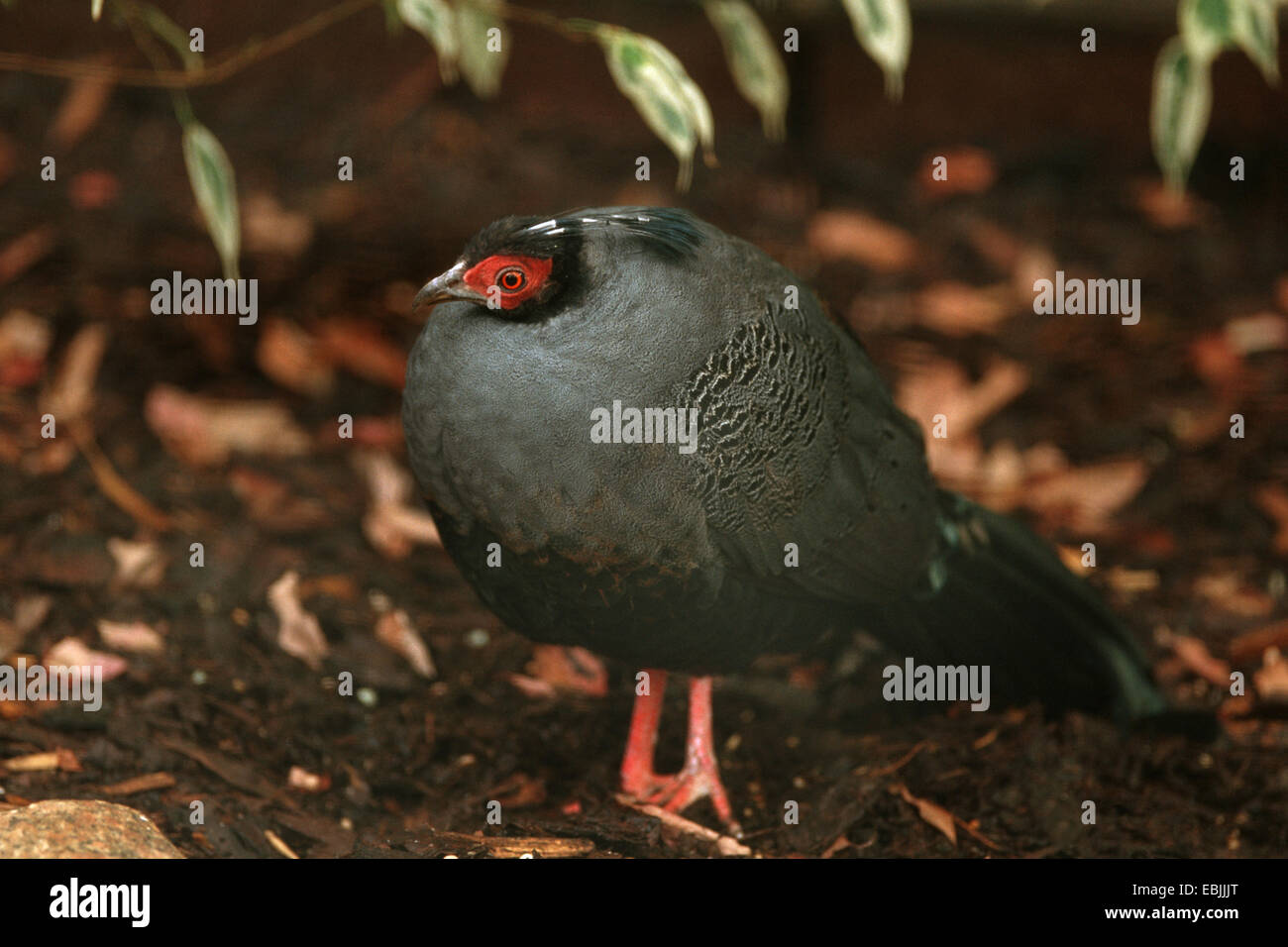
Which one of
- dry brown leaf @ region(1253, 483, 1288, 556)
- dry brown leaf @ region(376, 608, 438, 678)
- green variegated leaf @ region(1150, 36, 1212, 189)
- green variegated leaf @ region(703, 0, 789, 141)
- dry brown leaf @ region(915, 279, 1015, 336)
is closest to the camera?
green variegated leaf @ region(1150, 36, 1212, 189)

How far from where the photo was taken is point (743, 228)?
6.52m

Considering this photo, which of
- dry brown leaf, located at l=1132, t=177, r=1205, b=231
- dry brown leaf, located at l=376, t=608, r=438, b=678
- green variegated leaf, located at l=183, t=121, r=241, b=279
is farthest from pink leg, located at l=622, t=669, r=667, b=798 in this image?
dry brown leaf, located at l=1132, t=177, r=1205, b=231

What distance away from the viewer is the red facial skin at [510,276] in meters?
3.05

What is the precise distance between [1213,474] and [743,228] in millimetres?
2364

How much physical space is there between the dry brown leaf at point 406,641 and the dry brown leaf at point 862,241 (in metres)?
3.10

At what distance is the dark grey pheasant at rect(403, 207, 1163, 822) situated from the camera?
305cm

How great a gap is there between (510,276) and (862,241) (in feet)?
12.6

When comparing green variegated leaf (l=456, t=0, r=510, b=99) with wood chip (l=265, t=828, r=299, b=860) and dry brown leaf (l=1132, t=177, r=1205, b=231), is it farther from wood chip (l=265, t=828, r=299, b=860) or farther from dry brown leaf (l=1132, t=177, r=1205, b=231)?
dry brown leaf (l=1132, t=177, r=1205, b=231)

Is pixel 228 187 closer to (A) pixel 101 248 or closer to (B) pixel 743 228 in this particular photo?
(A) pixel 101 248

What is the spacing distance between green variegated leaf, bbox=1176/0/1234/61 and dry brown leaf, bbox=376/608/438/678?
2612 millimetres

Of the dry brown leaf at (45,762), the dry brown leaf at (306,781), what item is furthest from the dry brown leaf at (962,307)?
the dry brown leaf at (45,762)

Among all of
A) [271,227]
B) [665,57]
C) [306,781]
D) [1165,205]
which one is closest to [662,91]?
[665,57]

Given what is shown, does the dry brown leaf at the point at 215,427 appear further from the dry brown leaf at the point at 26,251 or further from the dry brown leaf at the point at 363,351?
the dry brown leaf at the point at 26,251

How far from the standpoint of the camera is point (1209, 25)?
3410 mm
